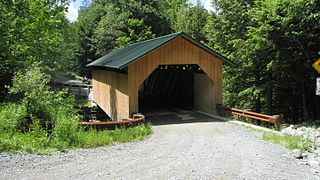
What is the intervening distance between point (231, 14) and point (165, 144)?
14.9m

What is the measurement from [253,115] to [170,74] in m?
8.43

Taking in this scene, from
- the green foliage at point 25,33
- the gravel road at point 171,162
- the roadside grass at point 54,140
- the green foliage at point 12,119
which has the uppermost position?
the green foliage at point 25,33

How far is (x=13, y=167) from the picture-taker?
7711 mm

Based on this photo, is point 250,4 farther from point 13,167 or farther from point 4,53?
point 13,167

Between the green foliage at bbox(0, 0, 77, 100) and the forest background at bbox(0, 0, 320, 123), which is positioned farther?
the green foliage at bbox(0, 0, 77, 100)

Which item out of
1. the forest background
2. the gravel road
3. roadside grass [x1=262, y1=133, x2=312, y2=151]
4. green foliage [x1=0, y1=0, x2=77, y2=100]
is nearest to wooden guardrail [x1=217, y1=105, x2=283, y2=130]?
roadside grass [x1=262, y1=133, x2=312, y2=151]

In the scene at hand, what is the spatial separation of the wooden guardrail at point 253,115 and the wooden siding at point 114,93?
4.86m

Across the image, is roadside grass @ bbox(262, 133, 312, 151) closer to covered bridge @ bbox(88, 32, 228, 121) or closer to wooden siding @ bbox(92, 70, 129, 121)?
covered bridge @ bbox(88, 32, 228, 121)

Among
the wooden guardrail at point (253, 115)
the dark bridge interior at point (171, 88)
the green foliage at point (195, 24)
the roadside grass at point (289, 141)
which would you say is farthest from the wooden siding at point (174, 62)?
the green foliage at point (195, 24)

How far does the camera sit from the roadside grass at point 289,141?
992cm

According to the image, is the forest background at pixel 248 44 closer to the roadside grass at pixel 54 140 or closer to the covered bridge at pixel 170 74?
the covered bridge at pixel 170 74

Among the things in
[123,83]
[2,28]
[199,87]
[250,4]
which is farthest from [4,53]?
[250,4]

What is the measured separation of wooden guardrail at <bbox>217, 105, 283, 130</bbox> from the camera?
1317 cm

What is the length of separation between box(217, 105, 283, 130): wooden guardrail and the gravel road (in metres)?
2.13
